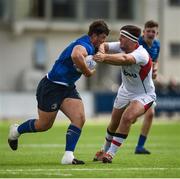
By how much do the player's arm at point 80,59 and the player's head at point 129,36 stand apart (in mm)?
794

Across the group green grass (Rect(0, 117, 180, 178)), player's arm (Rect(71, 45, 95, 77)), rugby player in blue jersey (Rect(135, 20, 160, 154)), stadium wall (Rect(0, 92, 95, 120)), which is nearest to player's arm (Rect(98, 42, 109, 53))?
player's arm (Rect(71, 45, 95, 77))

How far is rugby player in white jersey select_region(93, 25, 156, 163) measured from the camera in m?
14.2

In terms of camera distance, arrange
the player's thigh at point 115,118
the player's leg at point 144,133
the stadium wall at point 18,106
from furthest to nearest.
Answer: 1. the stadium wall at point 18,106
2. the player's leg at point 144,133
3. the player's thigh at point 115,118

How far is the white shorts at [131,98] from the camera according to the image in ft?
48.5

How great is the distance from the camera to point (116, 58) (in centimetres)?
1399

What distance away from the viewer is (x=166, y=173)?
12.7 meters

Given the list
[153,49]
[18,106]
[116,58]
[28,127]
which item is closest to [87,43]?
[116,58]

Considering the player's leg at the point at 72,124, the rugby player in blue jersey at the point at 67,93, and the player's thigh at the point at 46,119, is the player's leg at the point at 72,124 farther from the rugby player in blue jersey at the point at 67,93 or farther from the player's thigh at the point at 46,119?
the player's thigh at the point at 46,119

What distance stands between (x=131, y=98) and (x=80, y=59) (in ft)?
5.12

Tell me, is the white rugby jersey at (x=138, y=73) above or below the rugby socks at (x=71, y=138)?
above

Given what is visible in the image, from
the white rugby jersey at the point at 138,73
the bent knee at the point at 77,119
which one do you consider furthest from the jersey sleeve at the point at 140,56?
the bent knee at the point at 77,119

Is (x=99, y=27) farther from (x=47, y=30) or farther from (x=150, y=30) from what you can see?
(x=47, y=30)

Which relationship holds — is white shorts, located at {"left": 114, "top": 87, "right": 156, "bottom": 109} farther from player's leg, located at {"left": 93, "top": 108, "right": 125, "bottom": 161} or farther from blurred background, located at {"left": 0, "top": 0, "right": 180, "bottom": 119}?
blurred background, located at {"left": 0, "top": 0, "right": 180, "bottom": 119}

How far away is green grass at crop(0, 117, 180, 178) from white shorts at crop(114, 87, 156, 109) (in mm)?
884
